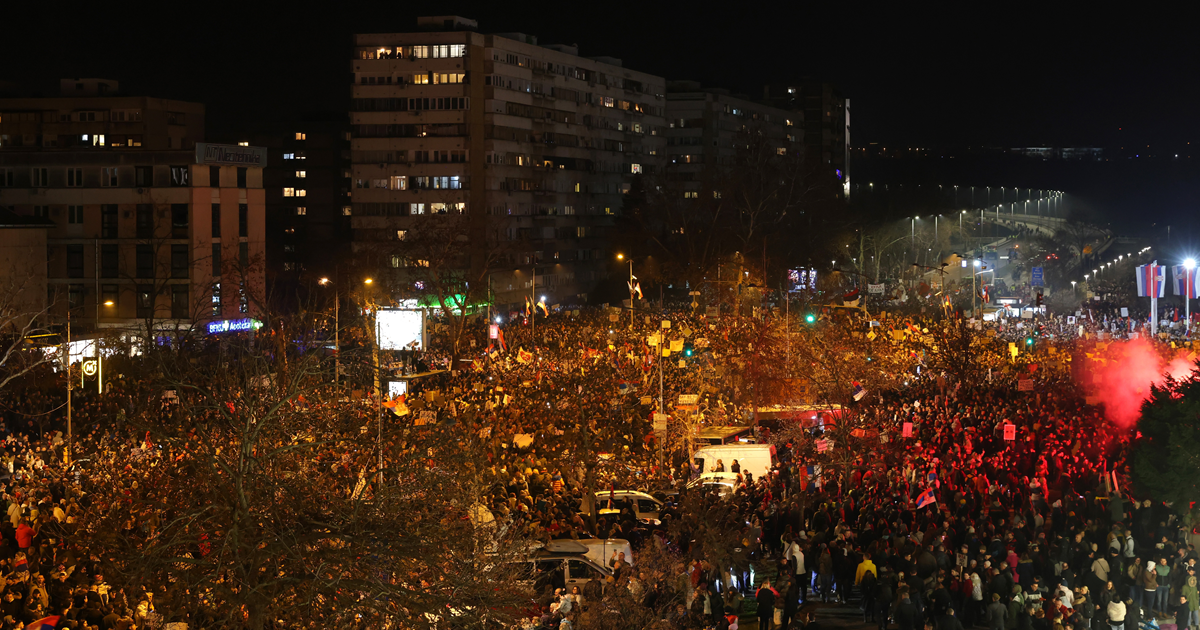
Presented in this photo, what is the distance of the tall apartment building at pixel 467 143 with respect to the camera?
2724 inches

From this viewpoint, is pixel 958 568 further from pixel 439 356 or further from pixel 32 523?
pixel 439 356

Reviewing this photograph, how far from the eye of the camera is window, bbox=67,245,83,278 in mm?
47875

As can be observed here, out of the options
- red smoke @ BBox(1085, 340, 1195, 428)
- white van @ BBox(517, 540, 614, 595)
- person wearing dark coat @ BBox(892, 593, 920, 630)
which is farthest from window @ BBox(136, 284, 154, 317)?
person wearing dark coat @ BBox(892, 593, 920, 630)

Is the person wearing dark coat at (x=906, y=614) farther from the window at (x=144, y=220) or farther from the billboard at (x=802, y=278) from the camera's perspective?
the billboard at (x=802, y=278)

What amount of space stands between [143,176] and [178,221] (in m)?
2.57

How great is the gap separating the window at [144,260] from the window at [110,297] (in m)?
1.13

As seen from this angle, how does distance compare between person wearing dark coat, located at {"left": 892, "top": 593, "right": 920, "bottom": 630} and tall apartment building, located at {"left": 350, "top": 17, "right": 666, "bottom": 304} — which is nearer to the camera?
person wearing dark coat, located at {"left": 892, "top": 593, "right": 920, "bottom": 630}

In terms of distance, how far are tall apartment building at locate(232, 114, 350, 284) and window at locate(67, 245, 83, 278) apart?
→ 4151 centimetres

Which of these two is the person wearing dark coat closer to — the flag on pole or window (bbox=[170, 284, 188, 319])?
the flag on pole

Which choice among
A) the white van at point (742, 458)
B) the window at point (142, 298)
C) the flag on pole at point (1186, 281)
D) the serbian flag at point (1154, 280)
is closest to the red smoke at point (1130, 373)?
the serbian flag at point (1154, 280)

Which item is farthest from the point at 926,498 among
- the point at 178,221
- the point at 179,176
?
the point at 179,176

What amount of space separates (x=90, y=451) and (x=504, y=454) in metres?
7.07

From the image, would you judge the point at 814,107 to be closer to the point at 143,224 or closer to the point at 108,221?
the point at 143,224

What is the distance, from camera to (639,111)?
91.4 metres
